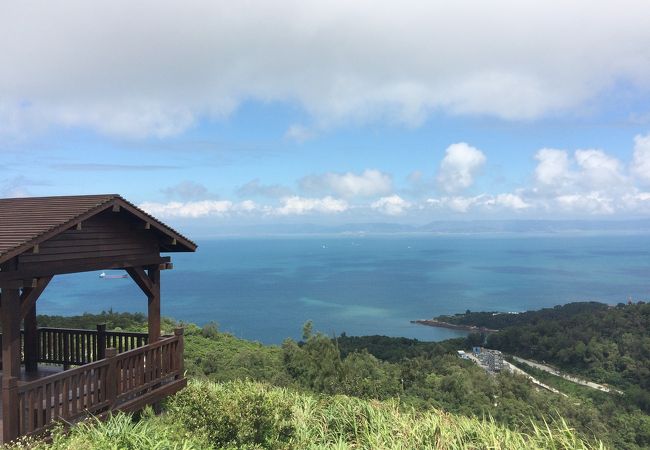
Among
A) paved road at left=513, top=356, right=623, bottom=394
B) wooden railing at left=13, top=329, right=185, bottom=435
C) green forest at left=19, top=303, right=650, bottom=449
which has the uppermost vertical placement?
wooden railing at left=13, top=329, right=185, bottom=435

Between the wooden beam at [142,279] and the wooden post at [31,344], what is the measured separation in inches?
88.1

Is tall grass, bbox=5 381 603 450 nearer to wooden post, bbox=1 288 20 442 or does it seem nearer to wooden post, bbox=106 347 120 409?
wooden post, bbox=106 347 120 409

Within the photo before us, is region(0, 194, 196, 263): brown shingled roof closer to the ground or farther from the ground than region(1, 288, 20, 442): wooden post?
farther from the ground

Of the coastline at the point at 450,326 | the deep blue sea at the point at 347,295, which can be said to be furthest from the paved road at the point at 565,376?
the deep blue sea at the point at 347,295

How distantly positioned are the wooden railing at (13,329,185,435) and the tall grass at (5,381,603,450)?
0.28m

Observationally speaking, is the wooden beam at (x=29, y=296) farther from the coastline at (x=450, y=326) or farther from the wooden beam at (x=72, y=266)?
the coastline at (x=450, y=326)

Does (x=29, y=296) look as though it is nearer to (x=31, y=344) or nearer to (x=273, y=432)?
(x=31, y=344)

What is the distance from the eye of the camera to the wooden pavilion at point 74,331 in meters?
5.76

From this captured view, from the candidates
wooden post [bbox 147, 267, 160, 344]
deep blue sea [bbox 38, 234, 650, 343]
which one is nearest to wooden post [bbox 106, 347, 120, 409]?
wooden post [bbox 147, 267, 160, 344]

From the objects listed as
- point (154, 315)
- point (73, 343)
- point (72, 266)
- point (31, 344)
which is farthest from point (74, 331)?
point (72, 266)

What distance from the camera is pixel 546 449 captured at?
595cm

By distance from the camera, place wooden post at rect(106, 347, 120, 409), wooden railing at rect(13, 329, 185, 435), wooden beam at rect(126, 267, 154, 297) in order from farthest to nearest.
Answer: wooden beam at rect(126, 267, 154, 297) → wooden post at rect(106, 347, 120, 409) → wooden railing at rect(13, 329, 185, 435)

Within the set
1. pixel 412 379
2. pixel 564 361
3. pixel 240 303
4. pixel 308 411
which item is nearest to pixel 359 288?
pixel 240 303

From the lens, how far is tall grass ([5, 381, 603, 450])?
18.5 feet
